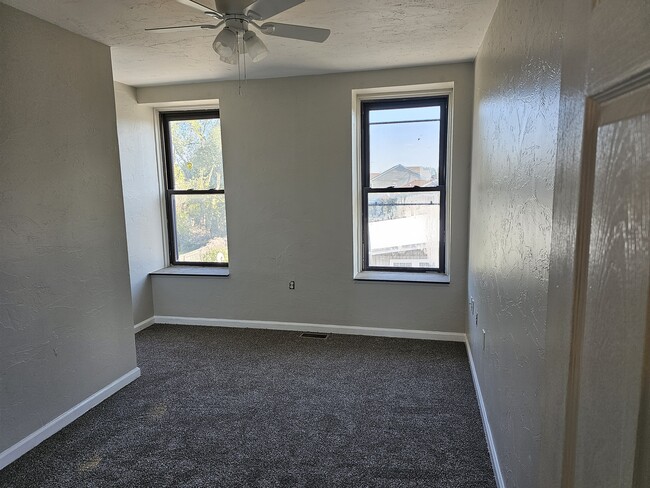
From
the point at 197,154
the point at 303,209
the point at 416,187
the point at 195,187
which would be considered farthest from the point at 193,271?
the point at 416,187

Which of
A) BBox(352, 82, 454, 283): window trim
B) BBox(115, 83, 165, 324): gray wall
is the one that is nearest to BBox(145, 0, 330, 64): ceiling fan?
BBox(352, 82, 454, 283): window trim

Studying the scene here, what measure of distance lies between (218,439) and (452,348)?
2.15 m

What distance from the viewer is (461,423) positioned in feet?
8.07

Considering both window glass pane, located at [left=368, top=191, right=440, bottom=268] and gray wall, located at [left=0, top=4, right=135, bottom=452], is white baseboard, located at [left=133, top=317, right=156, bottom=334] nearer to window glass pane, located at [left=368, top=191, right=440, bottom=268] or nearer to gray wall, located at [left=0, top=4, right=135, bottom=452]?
gray wall, located at [left=0, top=4, right=135, bottom=452]

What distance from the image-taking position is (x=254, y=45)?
219cm

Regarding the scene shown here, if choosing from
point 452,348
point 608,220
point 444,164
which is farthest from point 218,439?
point 444,164

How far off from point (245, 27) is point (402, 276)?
2606 millimetres

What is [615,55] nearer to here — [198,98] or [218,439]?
[218,439]

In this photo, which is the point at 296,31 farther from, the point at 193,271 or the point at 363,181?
the point at 193,271

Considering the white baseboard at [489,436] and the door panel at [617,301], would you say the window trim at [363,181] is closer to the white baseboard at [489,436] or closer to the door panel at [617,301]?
the white baseboard at [489,436]

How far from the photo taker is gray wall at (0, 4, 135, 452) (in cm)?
218

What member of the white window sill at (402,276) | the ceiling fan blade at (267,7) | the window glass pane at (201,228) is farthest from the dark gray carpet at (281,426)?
the ceiling fan blade at (267,7)

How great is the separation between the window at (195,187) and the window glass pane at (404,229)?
161cm

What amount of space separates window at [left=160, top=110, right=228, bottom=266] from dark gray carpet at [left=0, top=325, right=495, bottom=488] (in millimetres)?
1280
